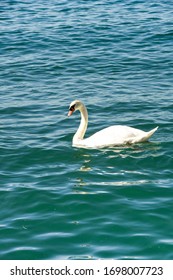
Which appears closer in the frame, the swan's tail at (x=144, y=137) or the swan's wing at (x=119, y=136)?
the swan's tail at (x=144, y=137)

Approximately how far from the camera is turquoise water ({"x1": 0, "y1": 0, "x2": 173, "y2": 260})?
37.1 feet

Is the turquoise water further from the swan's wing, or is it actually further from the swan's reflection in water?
the swan's wing

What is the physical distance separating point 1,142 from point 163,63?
7599mm

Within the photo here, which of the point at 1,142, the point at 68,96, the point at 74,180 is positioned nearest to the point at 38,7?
the point at 68,96

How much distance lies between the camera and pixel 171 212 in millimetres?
→ 12000

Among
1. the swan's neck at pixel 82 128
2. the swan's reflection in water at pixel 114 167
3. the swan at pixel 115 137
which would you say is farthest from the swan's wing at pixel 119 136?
the swan's neck at pixel 82 128

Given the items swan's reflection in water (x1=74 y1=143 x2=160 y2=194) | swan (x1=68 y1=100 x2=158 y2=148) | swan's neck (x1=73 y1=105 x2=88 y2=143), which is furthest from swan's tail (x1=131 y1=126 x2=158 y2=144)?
swan's neck (x1=73 y1=105 x2=88 y2=143)

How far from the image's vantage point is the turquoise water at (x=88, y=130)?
1132 cm

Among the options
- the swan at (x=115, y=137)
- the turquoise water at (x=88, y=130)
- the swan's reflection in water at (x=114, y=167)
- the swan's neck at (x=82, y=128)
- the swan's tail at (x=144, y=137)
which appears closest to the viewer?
the turquoise water at (x=88, y=130)

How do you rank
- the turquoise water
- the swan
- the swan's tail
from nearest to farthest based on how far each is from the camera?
the turquoise water, the swan's tail, the swan

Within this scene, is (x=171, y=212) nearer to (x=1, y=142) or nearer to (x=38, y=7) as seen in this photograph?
(x=1, y=142)

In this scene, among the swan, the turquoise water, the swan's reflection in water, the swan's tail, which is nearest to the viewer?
the turquoise water

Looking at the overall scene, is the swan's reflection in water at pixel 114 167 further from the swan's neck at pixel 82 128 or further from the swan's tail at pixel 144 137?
the swan's neck at pixel 82 128

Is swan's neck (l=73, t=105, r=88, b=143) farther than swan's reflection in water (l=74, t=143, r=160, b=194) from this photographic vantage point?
Yes
